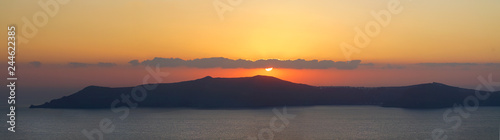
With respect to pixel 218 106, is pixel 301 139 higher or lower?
lower

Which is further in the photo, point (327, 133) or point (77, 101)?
point (77, 101)

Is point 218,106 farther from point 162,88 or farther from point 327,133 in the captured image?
point 327,133

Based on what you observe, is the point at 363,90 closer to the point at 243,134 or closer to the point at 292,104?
the point at 292,104

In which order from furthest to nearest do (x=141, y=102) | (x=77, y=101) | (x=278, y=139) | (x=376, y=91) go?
(x=376, y=91)
(x=141, y=102)
(x=77, y=101)
(x=278, y=139)

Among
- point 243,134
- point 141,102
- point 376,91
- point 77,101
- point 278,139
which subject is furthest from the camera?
point 376,91

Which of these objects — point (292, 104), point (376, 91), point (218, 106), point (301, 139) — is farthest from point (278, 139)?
point (376, 91)

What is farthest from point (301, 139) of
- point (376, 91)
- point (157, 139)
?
point (376, 91)
